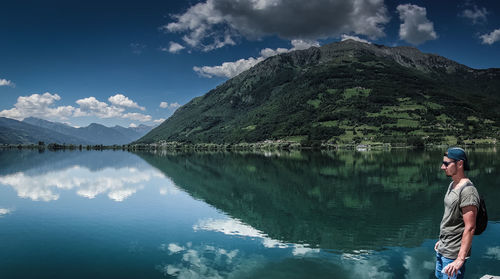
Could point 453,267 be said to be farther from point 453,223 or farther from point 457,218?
point 457,218

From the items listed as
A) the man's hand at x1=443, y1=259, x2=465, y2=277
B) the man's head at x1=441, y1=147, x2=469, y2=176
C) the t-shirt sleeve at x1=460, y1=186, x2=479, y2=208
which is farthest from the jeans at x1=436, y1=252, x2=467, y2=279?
the man's head at x1=441, y1=147, x2=469, y2=176

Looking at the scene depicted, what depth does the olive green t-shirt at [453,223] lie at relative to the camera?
240 inches

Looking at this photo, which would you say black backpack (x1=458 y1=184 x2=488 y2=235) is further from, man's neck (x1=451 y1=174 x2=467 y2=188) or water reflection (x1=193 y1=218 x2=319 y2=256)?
water reflection (x1=193 y1=218 x2=319 y2=256)

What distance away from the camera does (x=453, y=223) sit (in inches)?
259

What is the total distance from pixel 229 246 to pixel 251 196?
57.7 ft

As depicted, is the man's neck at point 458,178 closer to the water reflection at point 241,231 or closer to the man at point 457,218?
the man at point 457,218

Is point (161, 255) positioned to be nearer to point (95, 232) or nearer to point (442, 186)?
point (95, 232)

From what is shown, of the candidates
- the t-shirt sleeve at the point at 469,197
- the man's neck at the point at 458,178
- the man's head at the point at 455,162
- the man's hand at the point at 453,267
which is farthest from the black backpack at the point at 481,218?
the man's hand at the point at 453,267

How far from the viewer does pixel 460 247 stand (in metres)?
6.50

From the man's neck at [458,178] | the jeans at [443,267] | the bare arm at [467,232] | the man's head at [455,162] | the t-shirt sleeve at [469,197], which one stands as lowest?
the jeans at [443,267]

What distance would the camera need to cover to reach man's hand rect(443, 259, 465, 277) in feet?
20.6

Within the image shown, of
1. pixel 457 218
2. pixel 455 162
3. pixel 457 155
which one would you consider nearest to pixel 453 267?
pixel 457 218

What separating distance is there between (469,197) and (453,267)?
5.16 ft

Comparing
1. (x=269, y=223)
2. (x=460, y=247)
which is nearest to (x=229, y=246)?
(x=269, y=223)
